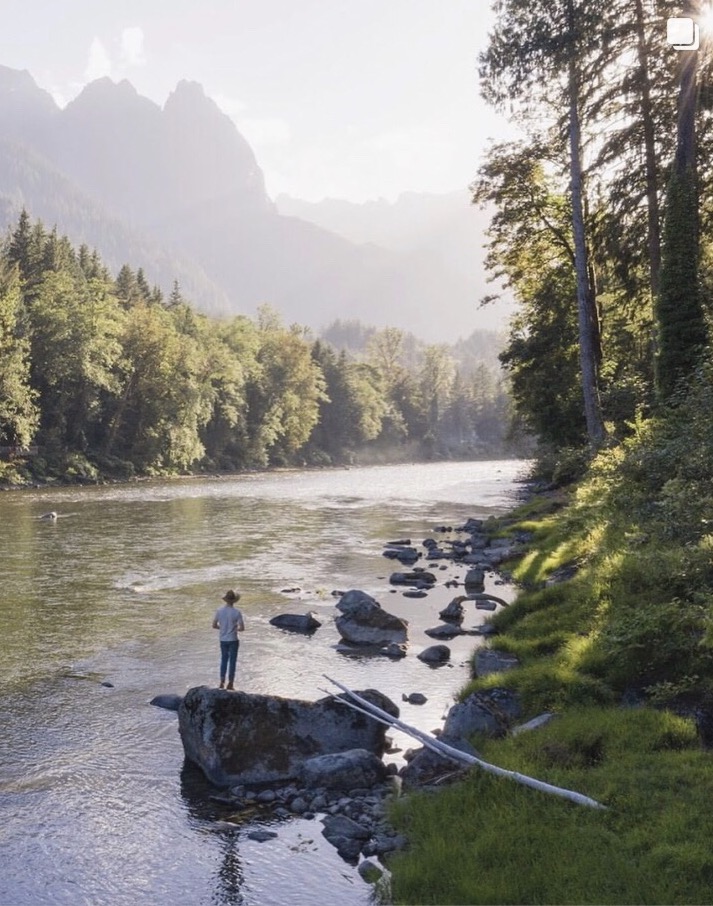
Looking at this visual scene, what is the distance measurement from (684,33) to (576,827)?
2581 centimetres

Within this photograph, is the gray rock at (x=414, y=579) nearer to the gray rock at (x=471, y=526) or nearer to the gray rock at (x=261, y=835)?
the gray rock at (x=471, y=526)

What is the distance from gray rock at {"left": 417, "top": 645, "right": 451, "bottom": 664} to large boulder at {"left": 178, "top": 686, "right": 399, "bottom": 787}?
430 cm

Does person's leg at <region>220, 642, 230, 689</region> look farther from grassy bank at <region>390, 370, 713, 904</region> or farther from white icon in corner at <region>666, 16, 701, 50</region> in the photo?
white icon in corner at <region>666, 16, 701, 50</region>

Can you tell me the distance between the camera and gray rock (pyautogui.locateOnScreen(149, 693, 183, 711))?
14.1m

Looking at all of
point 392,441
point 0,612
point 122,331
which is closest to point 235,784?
point 0,612

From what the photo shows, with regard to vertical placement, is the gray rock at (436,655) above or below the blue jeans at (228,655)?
below

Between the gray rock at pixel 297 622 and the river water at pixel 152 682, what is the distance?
0.94 ft

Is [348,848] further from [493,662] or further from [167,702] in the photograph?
[493,662]

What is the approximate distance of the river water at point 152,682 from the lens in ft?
28.8

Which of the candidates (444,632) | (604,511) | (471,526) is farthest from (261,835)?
(471,526)

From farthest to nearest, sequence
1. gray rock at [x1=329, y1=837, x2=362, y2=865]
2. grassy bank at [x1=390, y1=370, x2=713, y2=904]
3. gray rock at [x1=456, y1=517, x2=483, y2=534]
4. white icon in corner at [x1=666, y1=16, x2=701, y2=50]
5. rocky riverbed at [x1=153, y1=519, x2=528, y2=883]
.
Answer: gray rock at [x1=456, y1=517, x2=483, y2=534]
white icon in corner at [x1=666, y1=16, x2=701, y2=50]
rocky riverbed at [x1=153, y1=519, x2=528, y2=883]
gray rock at [x1=329, y1=837, x2=362, y2=865]
grassy bank at [x1=390, y1=370, x2=713, y2=904]

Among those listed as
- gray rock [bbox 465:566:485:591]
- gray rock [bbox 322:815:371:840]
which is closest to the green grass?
gray rock [bbox 322:815:371:840]

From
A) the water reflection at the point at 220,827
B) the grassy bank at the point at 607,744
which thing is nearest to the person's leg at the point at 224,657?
the water reflection at the point at 220,827

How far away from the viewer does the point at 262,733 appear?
11742 millimetres
